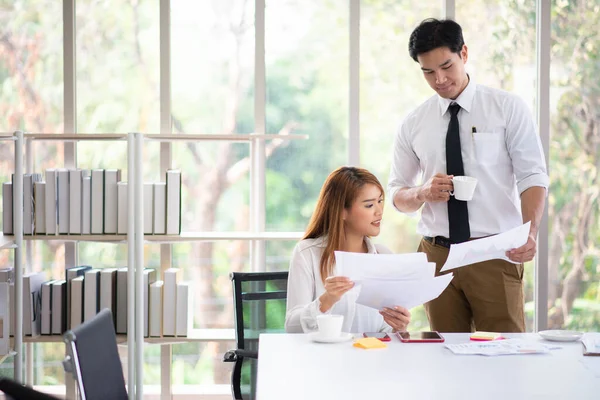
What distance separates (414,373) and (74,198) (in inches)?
83.8

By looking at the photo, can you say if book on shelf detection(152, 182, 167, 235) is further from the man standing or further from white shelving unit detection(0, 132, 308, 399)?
the man standing

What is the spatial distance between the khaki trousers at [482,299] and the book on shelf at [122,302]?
1.46 m

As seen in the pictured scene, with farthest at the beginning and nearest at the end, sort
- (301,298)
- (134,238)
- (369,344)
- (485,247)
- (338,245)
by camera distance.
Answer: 1. (134,238)
2. (338,245)
3. (301,298)
4. (485,247)
5. (369,344)

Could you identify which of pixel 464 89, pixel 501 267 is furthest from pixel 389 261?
pixel 464 89

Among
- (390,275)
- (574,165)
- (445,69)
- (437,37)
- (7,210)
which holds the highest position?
(437,37)

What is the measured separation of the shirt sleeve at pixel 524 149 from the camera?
273 centimetres

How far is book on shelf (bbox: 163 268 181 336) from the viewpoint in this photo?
11.2 feet

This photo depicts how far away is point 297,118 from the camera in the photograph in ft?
12.3

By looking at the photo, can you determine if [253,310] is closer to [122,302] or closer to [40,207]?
[122,302]

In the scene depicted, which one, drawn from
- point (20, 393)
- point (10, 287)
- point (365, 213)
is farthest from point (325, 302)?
point (10, 287)

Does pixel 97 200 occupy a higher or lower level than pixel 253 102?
lower

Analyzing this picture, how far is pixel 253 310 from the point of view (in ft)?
9.18

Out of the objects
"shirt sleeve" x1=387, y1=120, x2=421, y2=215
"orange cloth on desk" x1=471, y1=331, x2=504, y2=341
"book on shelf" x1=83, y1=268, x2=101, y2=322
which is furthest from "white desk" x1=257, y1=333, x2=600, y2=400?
"book on shelf" x1=83, y1=268, x2=101, y2=322

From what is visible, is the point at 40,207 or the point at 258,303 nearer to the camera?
the point at 258,303
